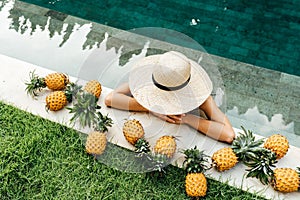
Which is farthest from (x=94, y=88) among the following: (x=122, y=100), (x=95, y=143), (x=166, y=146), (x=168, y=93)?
(x=166, y=146)

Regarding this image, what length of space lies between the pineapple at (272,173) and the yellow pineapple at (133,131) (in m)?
0.84

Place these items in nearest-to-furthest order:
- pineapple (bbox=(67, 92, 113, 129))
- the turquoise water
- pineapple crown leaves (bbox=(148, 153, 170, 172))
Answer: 1. pineapple crown leaves (bbox=(148, 153, 170, 172))
2. pineapple (bbox=(67, 92, 113, 129))
3. the turquoise water

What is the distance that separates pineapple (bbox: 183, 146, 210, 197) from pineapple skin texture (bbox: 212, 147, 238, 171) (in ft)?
0.26

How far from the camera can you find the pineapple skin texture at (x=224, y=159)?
10.1 ft

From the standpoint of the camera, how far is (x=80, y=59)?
4133 mm

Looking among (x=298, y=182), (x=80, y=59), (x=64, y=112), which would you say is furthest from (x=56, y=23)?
(x=298, y=182)

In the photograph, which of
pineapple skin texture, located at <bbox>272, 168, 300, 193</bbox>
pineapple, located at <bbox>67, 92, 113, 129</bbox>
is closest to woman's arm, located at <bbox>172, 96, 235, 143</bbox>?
pineapple skin texture, located at <bbox>272, 168, 300, 193</bbox>

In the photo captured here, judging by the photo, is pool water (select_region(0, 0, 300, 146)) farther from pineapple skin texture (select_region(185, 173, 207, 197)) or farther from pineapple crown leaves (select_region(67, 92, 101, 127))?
pineapple skin texture (select_region(185, 173, 207, 197))

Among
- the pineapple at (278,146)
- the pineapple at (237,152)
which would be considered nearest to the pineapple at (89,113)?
the pineapple at (237,152)

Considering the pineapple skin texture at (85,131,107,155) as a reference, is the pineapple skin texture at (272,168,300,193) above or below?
above

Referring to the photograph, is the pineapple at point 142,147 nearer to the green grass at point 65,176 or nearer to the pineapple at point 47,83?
the green grass at point 65,176

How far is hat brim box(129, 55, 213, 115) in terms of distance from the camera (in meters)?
3.18

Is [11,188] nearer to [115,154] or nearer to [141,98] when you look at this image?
[115,154]

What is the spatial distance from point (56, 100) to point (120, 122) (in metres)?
0.54
